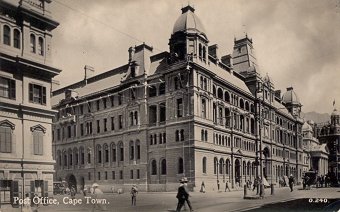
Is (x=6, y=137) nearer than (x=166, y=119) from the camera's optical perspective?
Yes

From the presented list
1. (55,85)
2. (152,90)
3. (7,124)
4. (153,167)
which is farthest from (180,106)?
(7,124)

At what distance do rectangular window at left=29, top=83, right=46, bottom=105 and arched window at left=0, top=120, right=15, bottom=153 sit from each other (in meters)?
1.07

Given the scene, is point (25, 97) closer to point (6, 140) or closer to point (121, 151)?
point (6, 140)

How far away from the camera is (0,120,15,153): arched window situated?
37.4 feet

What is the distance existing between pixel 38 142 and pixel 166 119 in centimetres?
1190

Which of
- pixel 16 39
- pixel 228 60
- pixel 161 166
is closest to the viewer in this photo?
pixel 16 39

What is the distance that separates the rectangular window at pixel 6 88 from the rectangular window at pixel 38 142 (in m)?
1.35

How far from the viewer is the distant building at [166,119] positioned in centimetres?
1583

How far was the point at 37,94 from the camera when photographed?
1222 cm

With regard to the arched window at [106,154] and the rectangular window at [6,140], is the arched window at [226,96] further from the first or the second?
the rectangular window at [6,140]

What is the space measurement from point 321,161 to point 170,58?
50.0 meters

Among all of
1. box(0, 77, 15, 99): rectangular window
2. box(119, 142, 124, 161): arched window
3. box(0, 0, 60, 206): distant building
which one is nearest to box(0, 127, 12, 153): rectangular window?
box(0, 0, 60, 206): distant building

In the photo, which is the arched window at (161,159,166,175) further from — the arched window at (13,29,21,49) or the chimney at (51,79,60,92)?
the arched window at (13,29,21,49)

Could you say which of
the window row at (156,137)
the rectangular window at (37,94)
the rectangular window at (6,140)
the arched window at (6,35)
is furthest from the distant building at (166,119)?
the arched window at (6,35)
